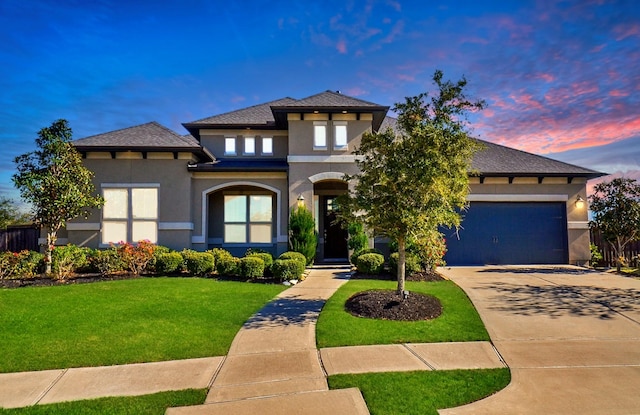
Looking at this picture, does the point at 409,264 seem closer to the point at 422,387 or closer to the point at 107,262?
the point at 422,387

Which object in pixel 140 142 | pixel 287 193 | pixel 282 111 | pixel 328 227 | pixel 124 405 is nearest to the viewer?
pixel 124 405

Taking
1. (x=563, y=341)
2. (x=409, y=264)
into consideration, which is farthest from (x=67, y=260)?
(x=563, y=341)

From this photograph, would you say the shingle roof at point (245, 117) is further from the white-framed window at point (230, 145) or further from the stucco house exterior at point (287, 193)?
the stucco house exterior at point (287, 193)

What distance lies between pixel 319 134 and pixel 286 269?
643 centimetres

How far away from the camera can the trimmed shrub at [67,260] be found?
37.0 ft

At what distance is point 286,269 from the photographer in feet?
36.3

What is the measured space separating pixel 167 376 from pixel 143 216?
11.5 metres

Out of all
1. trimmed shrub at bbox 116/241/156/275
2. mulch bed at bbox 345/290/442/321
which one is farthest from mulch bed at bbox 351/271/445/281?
trimmed shrub at bbox 116/241/156/275

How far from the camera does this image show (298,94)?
63.6 ft

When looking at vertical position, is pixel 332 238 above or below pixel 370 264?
above

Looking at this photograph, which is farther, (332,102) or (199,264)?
(332,102)

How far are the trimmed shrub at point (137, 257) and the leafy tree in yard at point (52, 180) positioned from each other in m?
2.15

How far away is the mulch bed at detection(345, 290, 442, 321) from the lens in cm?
733

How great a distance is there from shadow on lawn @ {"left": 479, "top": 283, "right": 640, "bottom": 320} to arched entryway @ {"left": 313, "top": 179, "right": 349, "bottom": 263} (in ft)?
24.1
